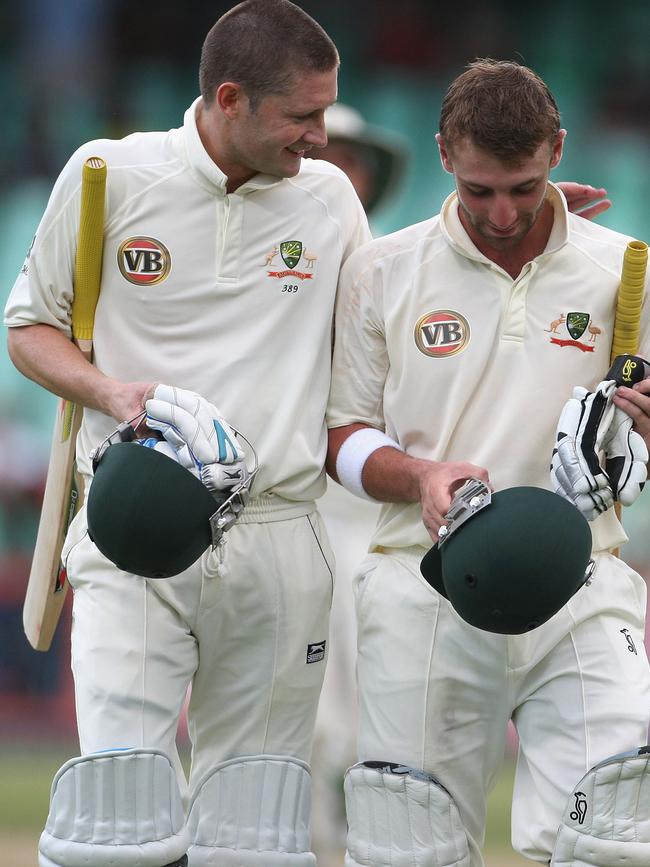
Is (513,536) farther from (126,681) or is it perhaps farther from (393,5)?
(393,5)

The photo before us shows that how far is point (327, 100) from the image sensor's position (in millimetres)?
3131

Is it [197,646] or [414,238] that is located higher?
[414,238]

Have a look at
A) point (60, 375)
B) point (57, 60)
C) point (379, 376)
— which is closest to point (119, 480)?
point (60, 375)

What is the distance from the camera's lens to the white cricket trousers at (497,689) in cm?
285

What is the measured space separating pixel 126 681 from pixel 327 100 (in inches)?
46.6

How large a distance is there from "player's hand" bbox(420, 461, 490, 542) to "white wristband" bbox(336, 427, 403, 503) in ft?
0.72

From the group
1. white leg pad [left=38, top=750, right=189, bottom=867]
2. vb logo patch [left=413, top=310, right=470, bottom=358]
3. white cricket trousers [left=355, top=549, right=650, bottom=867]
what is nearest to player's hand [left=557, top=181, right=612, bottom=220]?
vb logo patch [left=413, top=310, right=470, bottom=358]

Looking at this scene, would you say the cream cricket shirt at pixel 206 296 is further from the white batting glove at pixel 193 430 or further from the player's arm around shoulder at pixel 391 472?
the white batting glove at pixel 193 430

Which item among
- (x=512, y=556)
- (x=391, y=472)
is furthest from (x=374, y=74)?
(x=512, y=556)

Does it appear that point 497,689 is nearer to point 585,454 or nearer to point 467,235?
point 585,454

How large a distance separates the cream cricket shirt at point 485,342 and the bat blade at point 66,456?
54cm

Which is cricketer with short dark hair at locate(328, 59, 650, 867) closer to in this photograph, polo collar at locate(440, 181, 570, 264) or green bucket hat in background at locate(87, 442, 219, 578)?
polo collar at locate(440, 181, 570, 264)

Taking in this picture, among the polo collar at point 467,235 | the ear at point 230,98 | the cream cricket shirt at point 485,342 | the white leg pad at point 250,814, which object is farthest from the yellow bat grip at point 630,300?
the white leg pad at point 250,814

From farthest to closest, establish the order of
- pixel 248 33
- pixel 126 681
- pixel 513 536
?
pixel 248 33 < pixel 126 681 < pixel 513 536
